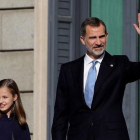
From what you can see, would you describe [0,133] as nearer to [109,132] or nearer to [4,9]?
[109,132]

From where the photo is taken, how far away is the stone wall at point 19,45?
A: 1073 cm

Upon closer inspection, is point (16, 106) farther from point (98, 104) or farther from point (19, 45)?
point (19, 45)

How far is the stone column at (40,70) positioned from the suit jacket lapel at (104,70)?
10.7 feet

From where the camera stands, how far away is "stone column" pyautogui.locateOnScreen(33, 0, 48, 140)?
10.5 metres

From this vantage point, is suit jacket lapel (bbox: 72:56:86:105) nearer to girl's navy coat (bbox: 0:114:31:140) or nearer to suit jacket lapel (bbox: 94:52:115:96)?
suit jacket lapel (bbox: 94:52:115:96)

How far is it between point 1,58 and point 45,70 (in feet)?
2.40

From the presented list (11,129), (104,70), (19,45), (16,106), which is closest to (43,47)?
(19,45)

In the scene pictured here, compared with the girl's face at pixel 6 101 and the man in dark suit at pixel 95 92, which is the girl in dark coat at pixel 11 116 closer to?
the girl's face at pixel 6 101

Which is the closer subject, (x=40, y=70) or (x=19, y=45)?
(x=40, y=70)

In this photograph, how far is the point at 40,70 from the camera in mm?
10562

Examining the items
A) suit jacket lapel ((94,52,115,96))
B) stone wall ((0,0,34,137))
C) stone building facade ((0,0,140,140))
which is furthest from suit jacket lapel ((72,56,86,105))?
stone wall ((0,0,34,137))

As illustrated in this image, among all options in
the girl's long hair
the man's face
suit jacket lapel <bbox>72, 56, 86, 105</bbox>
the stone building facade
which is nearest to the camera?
the man's face

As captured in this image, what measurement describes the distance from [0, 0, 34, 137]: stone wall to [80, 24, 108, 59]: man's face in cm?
349

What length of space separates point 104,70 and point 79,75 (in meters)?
0.26
